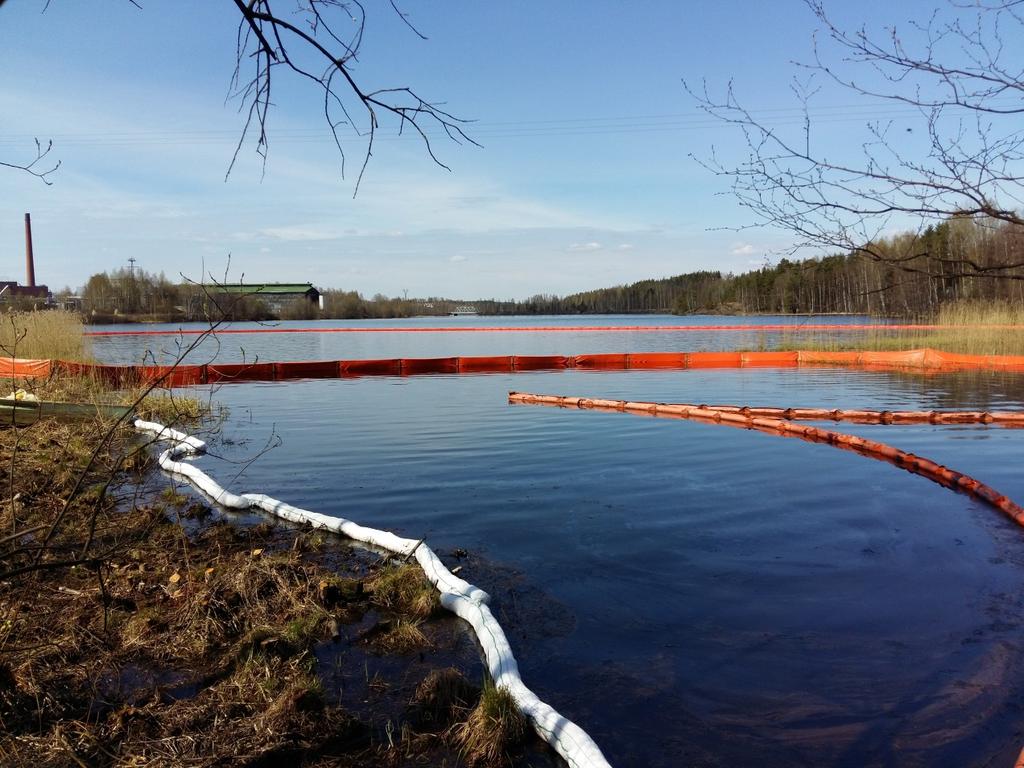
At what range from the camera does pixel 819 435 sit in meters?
11.1

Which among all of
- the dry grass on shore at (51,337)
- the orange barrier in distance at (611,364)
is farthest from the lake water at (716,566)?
the orange barrier in distance at (611,364)

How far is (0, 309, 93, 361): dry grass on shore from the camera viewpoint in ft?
58.0

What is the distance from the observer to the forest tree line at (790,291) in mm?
2270

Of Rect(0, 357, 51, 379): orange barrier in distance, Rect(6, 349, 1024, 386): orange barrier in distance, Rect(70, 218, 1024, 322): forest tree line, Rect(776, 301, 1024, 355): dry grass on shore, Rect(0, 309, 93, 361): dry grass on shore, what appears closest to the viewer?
Rect(70, 218, 1024, 322): forest tree line

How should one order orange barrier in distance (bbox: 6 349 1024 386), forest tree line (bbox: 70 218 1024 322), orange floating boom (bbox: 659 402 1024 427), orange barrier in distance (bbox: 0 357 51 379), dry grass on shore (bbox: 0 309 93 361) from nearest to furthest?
forest tree line (bbox: 70 218 1024 322) → orange floating boom (bbox: 659 402 1024 427) → orange barrier in distance (bbox: 0 357 51 379) → dry grass on shore (bbox: 0 309 93 361) → orange barrier in distance (bbox: 6 349 1024 386)

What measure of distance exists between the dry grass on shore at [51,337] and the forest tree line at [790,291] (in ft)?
3.27

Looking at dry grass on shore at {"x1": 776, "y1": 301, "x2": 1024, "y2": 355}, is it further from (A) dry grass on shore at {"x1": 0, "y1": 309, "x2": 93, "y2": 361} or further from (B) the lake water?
(A) dry grass on shore at {"x1": 0, "y1": 309, "x2": 93, "y2": 361}

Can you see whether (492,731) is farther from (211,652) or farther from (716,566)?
(716,566)

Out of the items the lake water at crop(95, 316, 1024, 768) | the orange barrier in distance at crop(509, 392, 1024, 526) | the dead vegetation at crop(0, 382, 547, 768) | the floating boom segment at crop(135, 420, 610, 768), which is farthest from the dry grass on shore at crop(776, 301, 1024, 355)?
the dead vegetation at crop(0, 382, 547, 768)

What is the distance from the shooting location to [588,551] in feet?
20.5

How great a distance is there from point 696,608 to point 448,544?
2259 mm

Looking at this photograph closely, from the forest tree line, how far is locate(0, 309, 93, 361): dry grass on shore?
1.00 metres

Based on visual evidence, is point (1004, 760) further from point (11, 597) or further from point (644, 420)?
point (644, 420)

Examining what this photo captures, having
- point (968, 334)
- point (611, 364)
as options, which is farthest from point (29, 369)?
point (968, 334)
